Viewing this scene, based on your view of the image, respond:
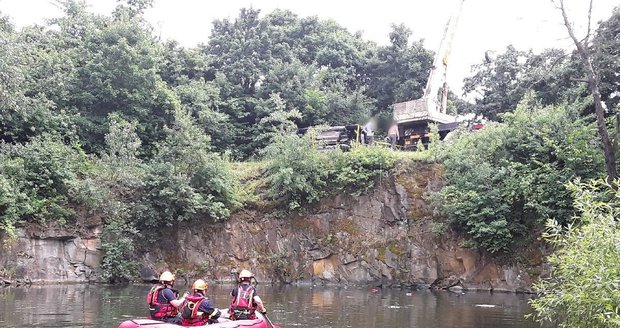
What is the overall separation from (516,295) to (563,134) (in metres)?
7.37

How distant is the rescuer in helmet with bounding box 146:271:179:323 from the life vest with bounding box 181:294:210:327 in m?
0.41

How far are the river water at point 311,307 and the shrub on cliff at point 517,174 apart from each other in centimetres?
321

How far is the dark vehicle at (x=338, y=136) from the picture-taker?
3312 cm

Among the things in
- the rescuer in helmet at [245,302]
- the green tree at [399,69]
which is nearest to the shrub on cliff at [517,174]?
the green tree at [399,69]

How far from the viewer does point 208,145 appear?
2973cm

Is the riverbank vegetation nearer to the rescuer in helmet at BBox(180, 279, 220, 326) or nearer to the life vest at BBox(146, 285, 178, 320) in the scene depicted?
the life vest at BBox(146, 285, 178, 320)

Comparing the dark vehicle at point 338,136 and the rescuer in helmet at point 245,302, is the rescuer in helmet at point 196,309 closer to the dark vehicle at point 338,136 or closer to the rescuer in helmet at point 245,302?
the rescuer in helmet at point 245,302

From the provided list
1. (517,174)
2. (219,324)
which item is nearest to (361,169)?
(517,174)

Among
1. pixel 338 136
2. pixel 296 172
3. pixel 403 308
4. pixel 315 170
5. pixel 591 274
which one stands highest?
pixel 338 136

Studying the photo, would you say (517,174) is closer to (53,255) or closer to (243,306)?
(243,306)

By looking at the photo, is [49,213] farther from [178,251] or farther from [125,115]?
[125,115]

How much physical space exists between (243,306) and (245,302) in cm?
9

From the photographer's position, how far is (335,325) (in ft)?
49.3

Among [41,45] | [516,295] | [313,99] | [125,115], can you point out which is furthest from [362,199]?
[41,45]
